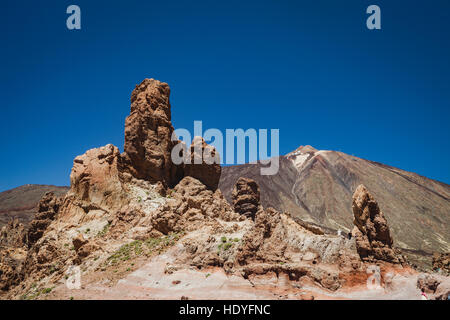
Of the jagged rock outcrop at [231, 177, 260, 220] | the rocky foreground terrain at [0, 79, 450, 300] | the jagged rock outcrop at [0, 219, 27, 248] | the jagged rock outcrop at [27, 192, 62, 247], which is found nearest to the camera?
the rocky foreground terrain at [0, 79, 450, 300]

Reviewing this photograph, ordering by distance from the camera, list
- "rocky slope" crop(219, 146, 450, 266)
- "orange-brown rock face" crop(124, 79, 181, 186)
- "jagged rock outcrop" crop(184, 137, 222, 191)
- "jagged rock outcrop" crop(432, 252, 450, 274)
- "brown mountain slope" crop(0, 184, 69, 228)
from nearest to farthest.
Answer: "orange-brown rock face" crop(124, 79, 181, 186)
"jagged rock outcrop" crop(432, 252, 450, 274)
"jagged rock outcrop" crop(184, 137, 222, 191)
"rocky slope" crop(219, 146, 450, 266)
"brown mountain slope" crop(0, 184, 69, 228)

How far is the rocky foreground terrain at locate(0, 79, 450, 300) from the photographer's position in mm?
14562

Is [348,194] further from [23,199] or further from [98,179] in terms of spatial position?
[23,199]

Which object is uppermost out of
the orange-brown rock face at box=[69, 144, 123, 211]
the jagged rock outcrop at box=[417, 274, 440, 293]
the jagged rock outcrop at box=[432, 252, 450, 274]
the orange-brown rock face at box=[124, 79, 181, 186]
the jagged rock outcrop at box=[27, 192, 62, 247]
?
the orange-brown rock face at box=[124, 79, 181, 186]

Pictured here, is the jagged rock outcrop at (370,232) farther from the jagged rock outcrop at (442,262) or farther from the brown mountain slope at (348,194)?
the brown mountain slope at (348,194)

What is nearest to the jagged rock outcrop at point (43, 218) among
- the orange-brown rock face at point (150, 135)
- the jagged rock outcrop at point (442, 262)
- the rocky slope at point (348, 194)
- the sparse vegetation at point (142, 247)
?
the orange-brown rock face at point (150, 135)

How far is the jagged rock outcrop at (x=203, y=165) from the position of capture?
28.5 metres

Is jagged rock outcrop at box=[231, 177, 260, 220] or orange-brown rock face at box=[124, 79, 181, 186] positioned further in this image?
jagged rock outcrop at box=[231, 177, 260, 220]

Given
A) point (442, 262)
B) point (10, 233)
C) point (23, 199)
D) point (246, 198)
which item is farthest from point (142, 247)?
point (23, 199)

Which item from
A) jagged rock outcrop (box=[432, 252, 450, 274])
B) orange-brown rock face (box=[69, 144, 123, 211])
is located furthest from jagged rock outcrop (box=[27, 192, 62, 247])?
jagged rock outcrop (box=[432, 252, 450, 274])

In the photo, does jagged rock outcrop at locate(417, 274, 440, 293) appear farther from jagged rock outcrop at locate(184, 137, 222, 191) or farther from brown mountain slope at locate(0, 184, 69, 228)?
brown mountain slope at locate(0, 184, 69, 228)

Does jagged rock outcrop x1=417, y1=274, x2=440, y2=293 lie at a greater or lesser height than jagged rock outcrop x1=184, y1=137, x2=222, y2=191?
lesser

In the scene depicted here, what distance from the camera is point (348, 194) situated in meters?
114
